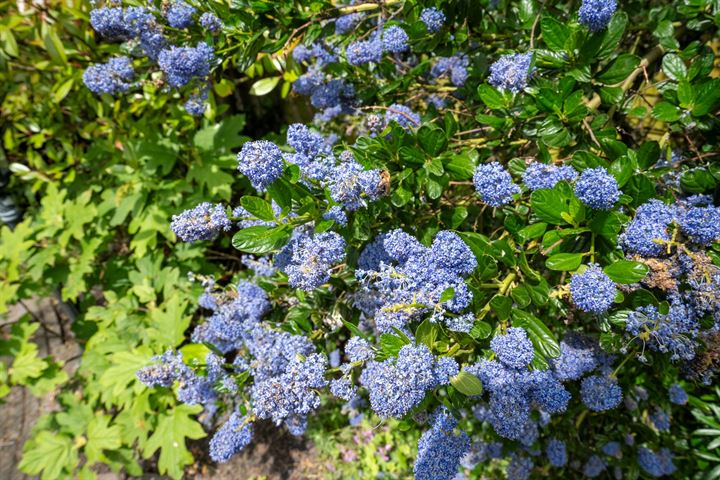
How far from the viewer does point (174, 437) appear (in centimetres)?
294

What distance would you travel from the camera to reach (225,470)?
3541mm

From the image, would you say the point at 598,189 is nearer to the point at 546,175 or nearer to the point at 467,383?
the point at 546,175

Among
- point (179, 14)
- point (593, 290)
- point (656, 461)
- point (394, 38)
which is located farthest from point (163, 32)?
point (656, 461)

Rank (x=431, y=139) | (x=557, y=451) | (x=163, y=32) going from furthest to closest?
(x=557, y=451), (x=163, y=32), (x=431, y=139)

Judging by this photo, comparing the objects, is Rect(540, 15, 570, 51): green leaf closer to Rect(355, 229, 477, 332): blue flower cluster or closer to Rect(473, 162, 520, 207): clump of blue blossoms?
Rect(473, 162, 520, 207): clump of blue blossoms

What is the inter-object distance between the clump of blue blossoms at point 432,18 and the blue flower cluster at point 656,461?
2596 millimetres

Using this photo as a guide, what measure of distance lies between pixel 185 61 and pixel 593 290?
183 centimetres

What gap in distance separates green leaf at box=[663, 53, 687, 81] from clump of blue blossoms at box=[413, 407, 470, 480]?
1642 mm

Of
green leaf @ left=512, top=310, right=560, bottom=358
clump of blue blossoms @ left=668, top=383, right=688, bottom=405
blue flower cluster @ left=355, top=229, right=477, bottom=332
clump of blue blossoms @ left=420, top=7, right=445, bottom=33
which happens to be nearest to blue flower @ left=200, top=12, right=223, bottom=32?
clump of blue blossoms @ left=420, top=7, right=445, bottom=33

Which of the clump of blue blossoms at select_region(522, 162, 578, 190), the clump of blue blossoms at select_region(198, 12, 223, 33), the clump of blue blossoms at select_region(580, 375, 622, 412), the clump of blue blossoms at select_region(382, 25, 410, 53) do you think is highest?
the clump of blue blossoms at select_region(198, 12, 223, 33)

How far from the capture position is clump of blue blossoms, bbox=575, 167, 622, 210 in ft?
4.40

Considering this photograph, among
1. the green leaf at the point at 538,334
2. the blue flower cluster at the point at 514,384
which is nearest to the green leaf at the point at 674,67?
the green leaf at the point at 538,334

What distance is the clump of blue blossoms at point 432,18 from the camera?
191 cm

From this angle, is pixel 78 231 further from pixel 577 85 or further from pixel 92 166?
pixel 577 85
